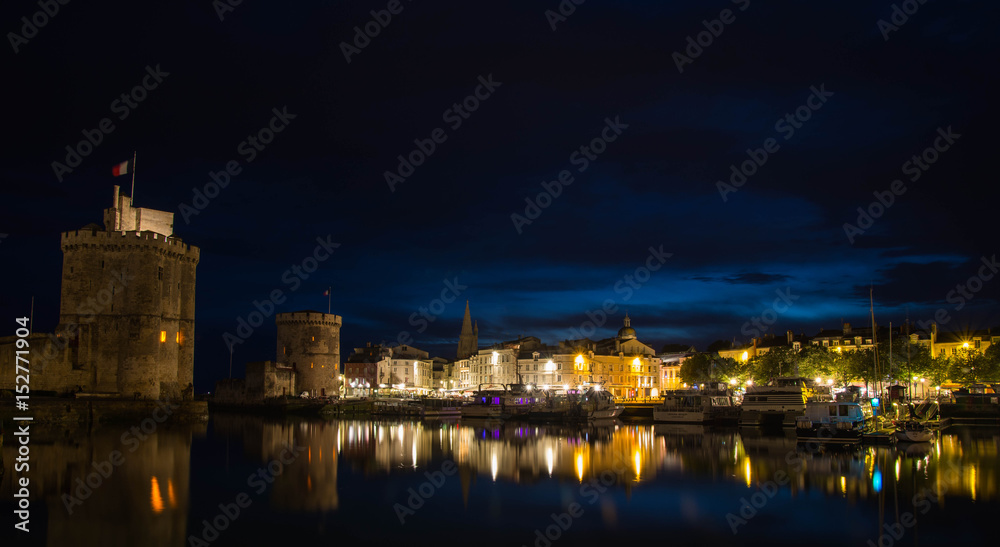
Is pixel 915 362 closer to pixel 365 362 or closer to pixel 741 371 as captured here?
pixel 741 371

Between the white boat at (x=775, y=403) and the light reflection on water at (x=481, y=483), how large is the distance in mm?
8518

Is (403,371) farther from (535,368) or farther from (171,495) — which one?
(171,495)

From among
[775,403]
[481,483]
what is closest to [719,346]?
[775,403]

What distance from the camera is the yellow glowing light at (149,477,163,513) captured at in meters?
16.3

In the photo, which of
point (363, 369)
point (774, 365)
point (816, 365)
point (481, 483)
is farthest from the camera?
point (363, 369)

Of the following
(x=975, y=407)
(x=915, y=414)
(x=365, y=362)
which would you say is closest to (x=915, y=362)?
(x=975, y=407)

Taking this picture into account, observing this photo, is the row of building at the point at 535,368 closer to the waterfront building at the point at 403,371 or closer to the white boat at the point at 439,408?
the waterfront building at the point at 403,371

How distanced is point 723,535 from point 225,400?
62617 millimetres

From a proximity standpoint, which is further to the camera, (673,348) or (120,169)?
(673,348)

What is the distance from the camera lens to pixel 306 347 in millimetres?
67750

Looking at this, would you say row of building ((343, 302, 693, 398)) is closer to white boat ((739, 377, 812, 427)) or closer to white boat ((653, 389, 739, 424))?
white boat ((653, 389, 739, 424))

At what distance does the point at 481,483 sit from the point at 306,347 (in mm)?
49834

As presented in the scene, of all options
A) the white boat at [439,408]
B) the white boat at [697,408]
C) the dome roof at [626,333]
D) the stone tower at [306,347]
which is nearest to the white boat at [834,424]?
the white boat at [697,408]

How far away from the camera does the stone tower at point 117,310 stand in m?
39.8
